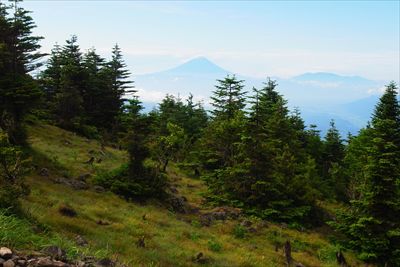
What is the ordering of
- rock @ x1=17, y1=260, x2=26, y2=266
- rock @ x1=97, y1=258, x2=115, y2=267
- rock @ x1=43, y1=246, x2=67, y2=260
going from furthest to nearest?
rock @ x1=97, y1=258, x2=115, y2=267
rock @ x1=43, y1=246, x2=67, y2=260
rock @ x1=17, y1=260, x2=26, y2=266

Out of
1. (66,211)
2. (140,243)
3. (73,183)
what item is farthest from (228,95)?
(140,243)

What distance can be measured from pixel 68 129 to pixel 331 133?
117ft

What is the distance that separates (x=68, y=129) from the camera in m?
50.6

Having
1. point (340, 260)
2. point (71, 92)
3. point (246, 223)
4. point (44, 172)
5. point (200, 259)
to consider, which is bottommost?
point (340, 260)

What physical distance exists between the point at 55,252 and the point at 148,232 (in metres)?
11.6

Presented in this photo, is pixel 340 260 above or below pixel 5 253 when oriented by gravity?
below

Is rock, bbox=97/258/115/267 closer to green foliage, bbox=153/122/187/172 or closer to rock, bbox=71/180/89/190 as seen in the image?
rock, bbox=71/180/89/190

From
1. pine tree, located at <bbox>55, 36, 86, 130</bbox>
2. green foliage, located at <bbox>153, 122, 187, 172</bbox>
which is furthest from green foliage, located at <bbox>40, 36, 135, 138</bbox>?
green foliage, located at <bbox>153, 122, 187, 172</bbox>

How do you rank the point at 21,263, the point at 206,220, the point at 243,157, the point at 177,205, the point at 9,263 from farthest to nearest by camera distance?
the point at 243,157 → the point at 177,205 → the point at 206,220 → the point at 21,263 → the point at 9,263

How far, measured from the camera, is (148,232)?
62.3 ft

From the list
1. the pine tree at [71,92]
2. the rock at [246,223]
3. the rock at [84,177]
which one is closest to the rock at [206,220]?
the rock at [246,223]

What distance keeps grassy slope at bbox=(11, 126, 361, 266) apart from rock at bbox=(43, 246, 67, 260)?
108 inches

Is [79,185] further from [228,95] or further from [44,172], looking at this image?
[228,95]

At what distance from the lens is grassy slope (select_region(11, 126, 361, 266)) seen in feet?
48.4
